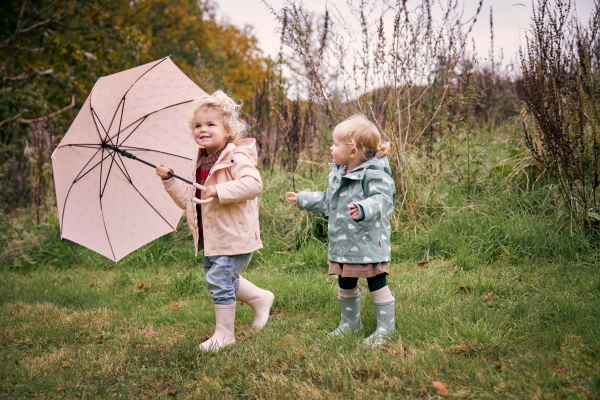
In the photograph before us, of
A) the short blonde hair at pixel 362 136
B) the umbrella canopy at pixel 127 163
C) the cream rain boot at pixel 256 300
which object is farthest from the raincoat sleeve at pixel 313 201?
the umbrella canopy at pixel 127 163

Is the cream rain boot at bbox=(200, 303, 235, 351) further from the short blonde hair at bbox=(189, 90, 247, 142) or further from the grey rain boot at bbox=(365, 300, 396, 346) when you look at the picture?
the short blonde hair at bbox=(189, 90, 247, 142)

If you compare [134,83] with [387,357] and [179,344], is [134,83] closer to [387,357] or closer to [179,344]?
[179,344]

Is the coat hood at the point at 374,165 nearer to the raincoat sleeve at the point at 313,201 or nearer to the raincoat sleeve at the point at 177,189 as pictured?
the raincoat sleeve at the point at 313,201

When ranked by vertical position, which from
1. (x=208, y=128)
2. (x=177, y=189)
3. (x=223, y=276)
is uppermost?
(x=208, y=128)

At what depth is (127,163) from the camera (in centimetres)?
406

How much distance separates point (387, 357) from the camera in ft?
10.1

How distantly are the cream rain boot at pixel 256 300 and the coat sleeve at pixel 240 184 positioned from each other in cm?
76

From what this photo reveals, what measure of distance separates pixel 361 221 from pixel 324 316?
1.02 metres

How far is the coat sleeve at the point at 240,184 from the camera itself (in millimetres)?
3429

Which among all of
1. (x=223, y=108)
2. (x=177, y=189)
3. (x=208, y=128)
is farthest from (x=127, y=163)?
(x=223, y=108)

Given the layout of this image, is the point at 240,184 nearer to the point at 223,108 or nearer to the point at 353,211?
the point at 223,108

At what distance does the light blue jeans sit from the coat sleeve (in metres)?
0.41

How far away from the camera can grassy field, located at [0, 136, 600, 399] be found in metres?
2.89

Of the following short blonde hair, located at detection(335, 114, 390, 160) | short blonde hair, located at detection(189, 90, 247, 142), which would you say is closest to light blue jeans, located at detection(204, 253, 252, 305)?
short blonde hair, located at detection(189, 90, 247, 142)
